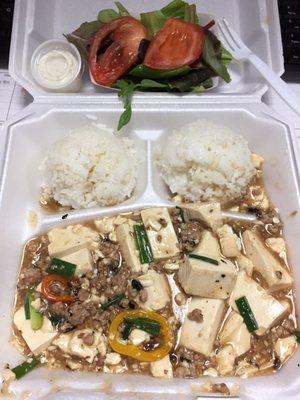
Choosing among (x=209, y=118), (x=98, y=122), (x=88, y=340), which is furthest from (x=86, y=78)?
(x=88, y=340)

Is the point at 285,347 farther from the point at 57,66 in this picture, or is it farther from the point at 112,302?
the point at 57,66

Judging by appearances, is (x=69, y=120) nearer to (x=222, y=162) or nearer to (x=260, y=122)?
(x=222, y=162)

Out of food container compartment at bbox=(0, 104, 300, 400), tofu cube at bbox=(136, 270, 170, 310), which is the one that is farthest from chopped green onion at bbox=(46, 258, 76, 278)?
tofu cube at bbox=(136, 270, 170, 310)

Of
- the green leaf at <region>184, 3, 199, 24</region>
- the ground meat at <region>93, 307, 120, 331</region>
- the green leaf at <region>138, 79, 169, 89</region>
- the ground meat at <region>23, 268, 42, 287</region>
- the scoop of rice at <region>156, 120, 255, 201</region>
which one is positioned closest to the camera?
the ground meat at <region>93, 307, 120, 331</region>

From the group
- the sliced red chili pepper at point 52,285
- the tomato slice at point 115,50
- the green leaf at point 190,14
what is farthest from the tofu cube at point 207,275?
the green leaf at point 190,14

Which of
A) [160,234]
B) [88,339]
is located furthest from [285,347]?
[88,339]

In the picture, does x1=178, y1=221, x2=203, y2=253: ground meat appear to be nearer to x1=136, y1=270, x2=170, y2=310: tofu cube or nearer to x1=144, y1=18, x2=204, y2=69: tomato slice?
x1=136, y1=270, x2=170, y2=310: tofu cube
